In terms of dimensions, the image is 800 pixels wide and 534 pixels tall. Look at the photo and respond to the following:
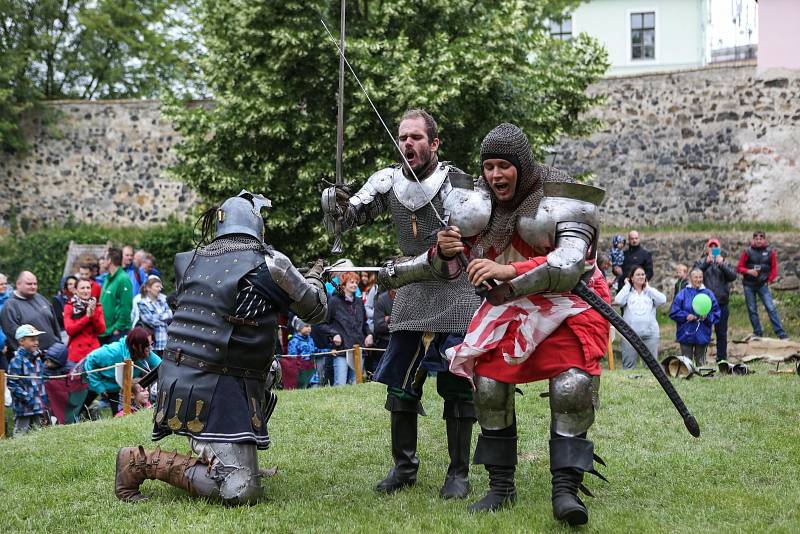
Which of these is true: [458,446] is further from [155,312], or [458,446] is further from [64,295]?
[64,295]

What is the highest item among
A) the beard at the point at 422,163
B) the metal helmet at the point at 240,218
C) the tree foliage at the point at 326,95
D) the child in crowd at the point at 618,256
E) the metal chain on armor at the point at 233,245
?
the tree foliage at the point at 326,95

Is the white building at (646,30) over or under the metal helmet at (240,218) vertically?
over

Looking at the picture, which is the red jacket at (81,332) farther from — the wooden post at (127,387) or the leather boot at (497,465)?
the leather boot at (497,465)

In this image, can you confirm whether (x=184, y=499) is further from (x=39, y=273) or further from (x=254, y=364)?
(x=39, y=273)

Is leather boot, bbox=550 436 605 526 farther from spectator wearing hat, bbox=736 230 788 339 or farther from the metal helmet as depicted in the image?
spectator wearing hat, bbox=736 230 788 339

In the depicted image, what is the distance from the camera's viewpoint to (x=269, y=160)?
15.7 m

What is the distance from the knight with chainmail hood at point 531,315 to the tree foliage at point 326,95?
9.57m

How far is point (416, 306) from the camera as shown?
5668mm

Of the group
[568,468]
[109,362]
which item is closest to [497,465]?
[568,468]

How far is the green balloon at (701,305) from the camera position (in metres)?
11.7

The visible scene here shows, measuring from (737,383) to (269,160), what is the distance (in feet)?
28.7

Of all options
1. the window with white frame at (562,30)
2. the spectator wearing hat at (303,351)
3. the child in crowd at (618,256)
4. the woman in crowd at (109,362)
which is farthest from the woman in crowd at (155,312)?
the window with white frame at (562,30)

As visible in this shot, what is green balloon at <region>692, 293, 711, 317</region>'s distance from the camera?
38.4 feet

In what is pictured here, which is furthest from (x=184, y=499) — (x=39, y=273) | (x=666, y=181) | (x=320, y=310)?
(x=666, y=181)
